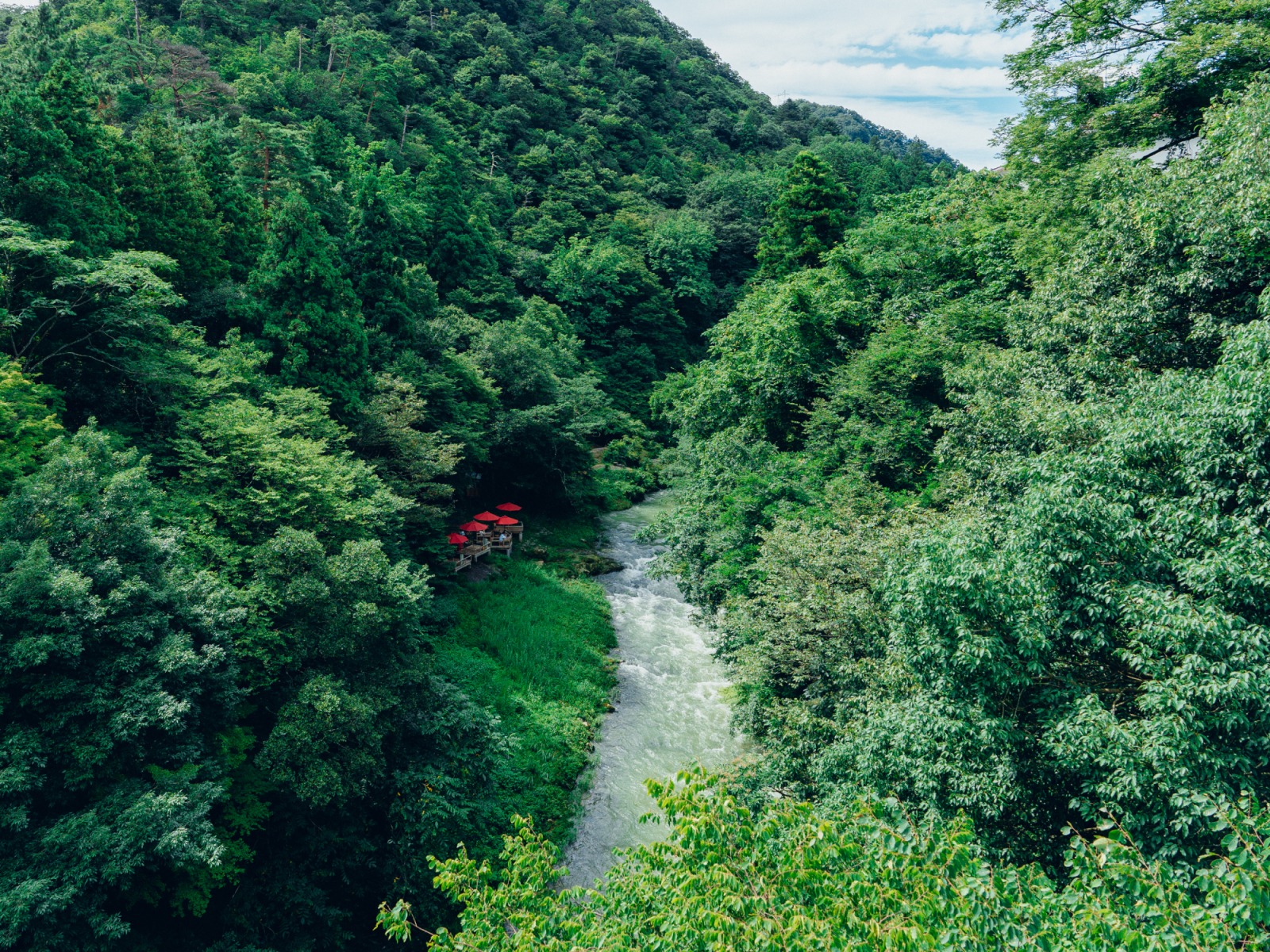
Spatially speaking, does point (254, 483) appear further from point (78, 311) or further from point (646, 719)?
point (646, 719)

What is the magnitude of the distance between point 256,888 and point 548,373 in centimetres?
2301

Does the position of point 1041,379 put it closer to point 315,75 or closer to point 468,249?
point 468,249

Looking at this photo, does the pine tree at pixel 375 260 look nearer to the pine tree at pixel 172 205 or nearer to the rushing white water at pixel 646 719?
the pine tree at pixel 172 205

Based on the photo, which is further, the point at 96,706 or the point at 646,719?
the point at 646,719

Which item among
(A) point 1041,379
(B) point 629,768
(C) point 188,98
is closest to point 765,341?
(A) point 1041,379

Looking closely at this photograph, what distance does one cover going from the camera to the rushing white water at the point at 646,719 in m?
15.8

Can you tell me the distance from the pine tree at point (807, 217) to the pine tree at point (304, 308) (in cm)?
2431

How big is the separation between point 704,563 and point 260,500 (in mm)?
12142

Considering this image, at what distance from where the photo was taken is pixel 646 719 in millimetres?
19922

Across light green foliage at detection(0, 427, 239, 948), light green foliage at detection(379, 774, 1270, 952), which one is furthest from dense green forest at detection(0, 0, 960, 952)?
light green foliage at detection(379, 774, 1270, 952)

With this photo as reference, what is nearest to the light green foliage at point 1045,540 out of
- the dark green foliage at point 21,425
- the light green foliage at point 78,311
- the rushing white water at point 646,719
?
the rushing white water at point 646,719

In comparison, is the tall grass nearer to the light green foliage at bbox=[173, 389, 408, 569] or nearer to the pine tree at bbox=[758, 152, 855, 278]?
the light green foliage at bbox=[173, 389, 408, 569]

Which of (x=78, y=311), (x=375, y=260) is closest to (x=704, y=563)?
(x=78, y=311)

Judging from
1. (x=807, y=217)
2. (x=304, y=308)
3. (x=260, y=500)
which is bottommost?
(x=260, y=500)
